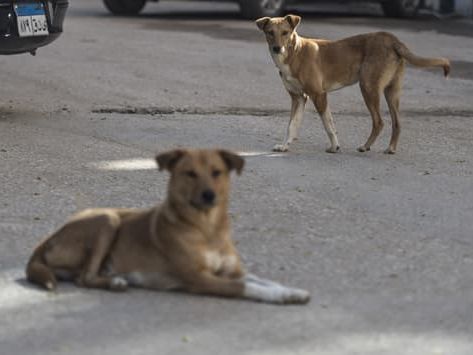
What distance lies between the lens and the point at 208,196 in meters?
5.57

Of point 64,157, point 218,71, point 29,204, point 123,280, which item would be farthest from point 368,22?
point 123,280

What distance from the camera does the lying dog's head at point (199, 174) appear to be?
560 cm

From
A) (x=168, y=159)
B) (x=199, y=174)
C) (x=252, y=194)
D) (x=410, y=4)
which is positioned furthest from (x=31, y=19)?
(x=410, y=4)

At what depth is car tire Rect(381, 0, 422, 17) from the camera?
2169cm

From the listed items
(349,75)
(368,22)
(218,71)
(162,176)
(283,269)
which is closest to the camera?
(283,269)

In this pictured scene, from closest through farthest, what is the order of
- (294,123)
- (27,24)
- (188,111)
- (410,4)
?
(294,123) < (27,24) < (188,111) < (410,4)

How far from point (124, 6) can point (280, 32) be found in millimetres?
12612

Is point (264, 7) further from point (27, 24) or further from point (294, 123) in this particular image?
point (294, 123)

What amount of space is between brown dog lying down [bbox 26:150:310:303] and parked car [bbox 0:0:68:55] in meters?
5.24

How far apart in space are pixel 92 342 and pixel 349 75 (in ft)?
18.0

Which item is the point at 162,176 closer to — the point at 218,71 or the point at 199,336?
the point at 199,336

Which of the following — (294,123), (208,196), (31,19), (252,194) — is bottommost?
(294,123)

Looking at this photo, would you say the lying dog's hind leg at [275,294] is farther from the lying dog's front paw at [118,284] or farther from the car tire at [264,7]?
the car tire at [264,7]

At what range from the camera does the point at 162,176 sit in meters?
8.77
